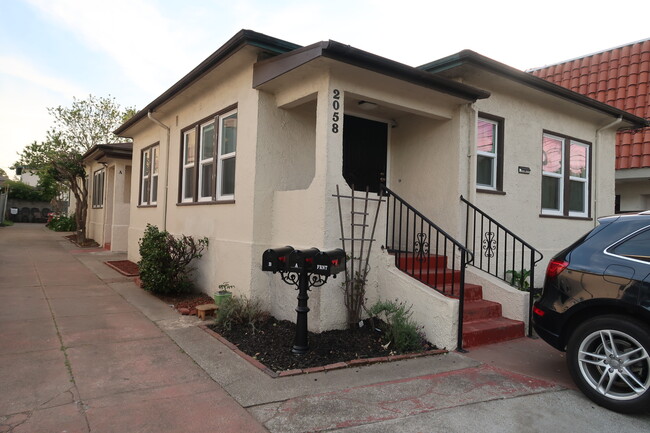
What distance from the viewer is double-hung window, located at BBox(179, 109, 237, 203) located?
7023 mm

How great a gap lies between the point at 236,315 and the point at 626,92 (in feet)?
36.1

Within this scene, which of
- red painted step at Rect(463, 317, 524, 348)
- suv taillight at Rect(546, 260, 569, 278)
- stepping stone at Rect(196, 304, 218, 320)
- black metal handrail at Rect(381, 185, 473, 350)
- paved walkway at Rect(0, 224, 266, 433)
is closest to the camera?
paved walkway at Rect(0, 224, 266, 433)

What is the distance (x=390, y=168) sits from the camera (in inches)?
300

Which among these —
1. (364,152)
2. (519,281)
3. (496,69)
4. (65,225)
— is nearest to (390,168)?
(364,152)

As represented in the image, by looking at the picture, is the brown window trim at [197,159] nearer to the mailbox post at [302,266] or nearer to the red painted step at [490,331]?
the mailbox post at [302,266]

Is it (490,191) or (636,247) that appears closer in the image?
(636,247)

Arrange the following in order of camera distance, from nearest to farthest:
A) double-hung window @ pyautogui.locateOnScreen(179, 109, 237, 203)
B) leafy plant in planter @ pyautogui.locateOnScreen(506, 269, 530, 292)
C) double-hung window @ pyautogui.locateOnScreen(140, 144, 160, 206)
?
1. leafy plant in planter @ pyautogui.locateOnScreen(506, 269, 530, 292)
2. double-hung window @ pyautogui.locateOnScreen(179, 109, 237, 203)
3. double-hung window @ pyautogui.locateOnScreen(140, 144, 160, 206)

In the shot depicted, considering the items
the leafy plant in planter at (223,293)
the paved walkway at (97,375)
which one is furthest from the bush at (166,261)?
the leafy plant in planter at (223,293)

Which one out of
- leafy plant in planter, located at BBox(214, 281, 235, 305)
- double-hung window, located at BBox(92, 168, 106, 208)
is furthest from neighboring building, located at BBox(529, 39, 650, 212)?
double-hung window, located at BBox(92, 168, 106, 208)

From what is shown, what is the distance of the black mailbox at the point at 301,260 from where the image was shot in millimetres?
4461

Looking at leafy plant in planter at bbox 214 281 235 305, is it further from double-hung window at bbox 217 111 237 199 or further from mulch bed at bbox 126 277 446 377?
double-hung window at bbox 217 111 237 199

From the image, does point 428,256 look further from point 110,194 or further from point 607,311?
point 110,194

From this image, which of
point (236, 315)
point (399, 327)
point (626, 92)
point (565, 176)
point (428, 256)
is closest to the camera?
point (399, 327)

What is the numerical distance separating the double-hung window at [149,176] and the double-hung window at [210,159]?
2192 mm
